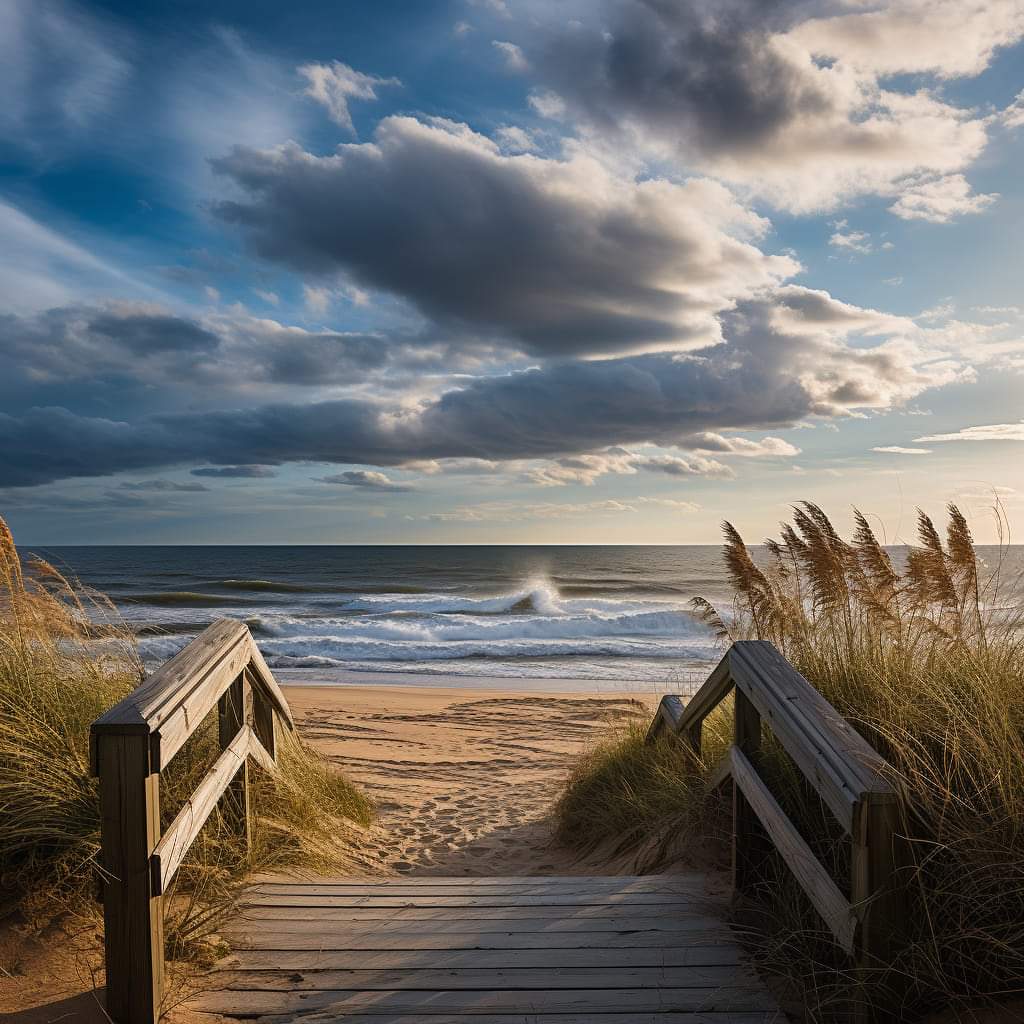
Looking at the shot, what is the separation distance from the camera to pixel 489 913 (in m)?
3.54

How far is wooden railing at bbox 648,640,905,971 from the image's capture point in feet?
7.75

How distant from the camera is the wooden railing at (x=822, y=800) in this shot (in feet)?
7.75

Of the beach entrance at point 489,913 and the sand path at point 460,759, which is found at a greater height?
the beach entrance at point 489,913

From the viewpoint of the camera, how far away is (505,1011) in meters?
2.69

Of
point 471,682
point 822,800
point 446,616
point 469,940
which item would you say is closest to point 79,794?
point 469,940

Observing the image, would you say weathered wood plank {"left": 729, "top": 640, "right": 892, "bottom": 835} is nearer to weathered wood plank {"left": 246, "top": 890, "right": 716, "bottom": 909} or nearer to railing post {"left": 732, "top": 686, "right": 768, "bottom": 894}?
railing post {"left": 732, "top": 686, "right": 768, "bottom": 894}

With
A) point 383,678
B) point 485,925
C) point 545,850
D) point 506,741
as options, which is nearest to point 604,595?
point 383,678

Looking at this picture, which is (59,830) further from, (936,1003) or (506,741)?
(506,741)

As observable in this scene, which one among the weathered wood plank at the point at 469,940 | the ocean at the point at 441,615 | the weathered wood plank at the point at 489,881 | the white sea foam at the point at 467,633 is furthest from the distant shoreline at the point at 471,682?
the weathered wood plank at the point at 469,940

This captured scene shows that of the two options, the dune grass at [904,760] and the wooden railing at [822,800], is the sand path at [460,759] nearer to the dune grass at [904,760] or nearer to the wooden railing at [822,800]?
the dune grass at [904,760]

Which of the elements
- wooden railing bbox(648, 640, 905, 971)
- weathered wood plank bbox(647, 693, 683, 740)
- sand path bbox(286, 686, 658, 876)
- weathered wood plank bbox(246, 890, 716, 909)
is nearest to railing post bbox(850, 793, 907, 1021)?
wooden railing bbox(648, 640, 905, 971)

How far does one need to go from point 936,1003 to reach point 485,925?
1712mm

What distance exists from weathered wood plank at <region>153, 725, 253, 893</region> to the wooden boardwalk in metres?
0.48

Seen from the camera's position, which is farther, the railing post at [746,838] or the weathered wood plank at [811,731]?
the railing post at [746,838]
